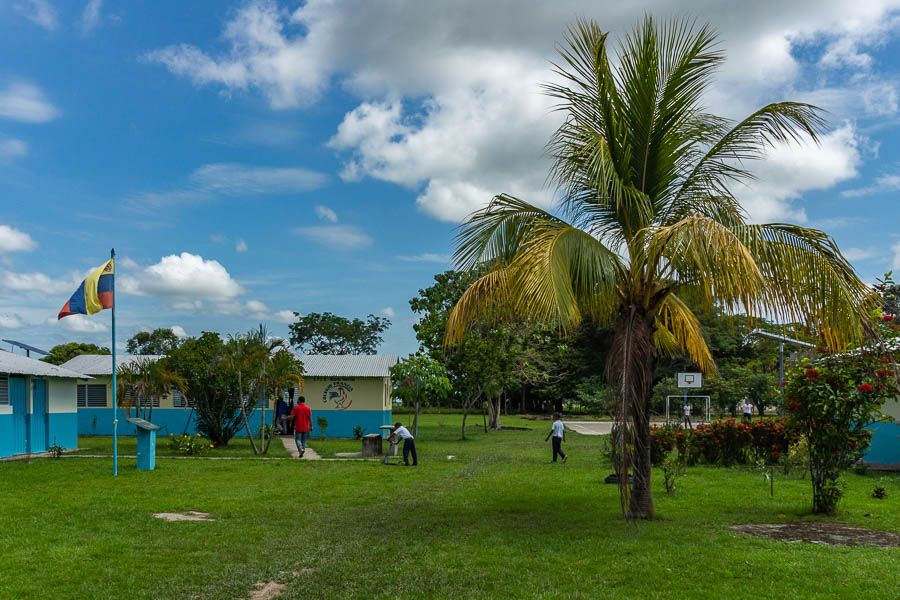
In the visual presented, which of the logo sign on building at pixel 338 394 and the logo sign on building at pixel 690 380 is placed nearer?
the logo sign on building at pixel 690 380

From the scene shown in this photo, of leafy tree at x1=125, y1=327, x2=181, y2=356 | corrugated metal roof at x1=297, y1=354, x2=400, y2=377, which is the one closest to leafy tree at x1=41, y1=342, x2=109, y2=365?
leafy tree at x1=125, y1=327, x2=181, y2=356

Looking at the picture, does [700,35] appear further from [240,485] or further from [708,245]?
[240,485]

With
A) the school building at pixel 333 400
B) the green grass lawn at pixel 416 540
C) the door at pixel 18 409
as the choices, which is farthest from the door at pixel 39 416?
the school building at pixel 333 400

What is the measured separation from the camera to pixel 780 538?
8953 millimetres

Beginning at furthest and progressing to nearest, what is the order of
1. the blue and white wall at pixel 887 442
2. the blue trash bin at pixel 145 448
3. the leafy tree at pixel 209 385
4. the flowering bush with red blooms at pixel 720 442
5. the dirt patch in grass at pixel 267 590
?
1. the leafy tree at pixel 209 385
2. the blue and white wall at pixel 887 442
3. the flowering bush with red blooms at pixel 720 442
4. the blue trash bin at pixel 145 448
5. the dirt patch in grass at pixel 267 590

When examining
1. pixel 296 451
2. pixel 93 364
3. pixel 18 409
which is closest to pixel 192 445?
pixel 296 451

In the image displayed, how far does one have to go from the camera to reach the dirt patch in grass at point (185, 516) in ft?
33.6

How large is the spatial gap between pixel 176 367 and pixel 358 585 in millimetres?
17618

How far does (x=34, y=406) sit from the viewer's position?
1998cm

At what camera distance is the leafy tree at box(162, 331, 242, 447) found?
22.1 m

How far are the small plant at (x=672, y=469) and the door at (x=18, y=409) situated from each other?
1657 centimetres

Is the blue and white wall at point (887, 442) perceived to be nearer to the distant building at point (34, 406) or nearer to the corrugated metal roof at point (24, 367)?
the corrugated metal roof at point (24, 367)

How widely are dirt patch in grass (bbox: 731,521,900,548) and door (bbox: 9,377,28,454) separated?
1801 cm

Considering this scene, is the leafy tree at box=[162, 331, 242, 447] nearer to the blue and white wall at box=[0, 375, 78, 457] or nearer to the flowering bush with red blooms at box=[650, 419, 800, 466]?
the blue and white wall at box=[0, 375, 78, 457]
